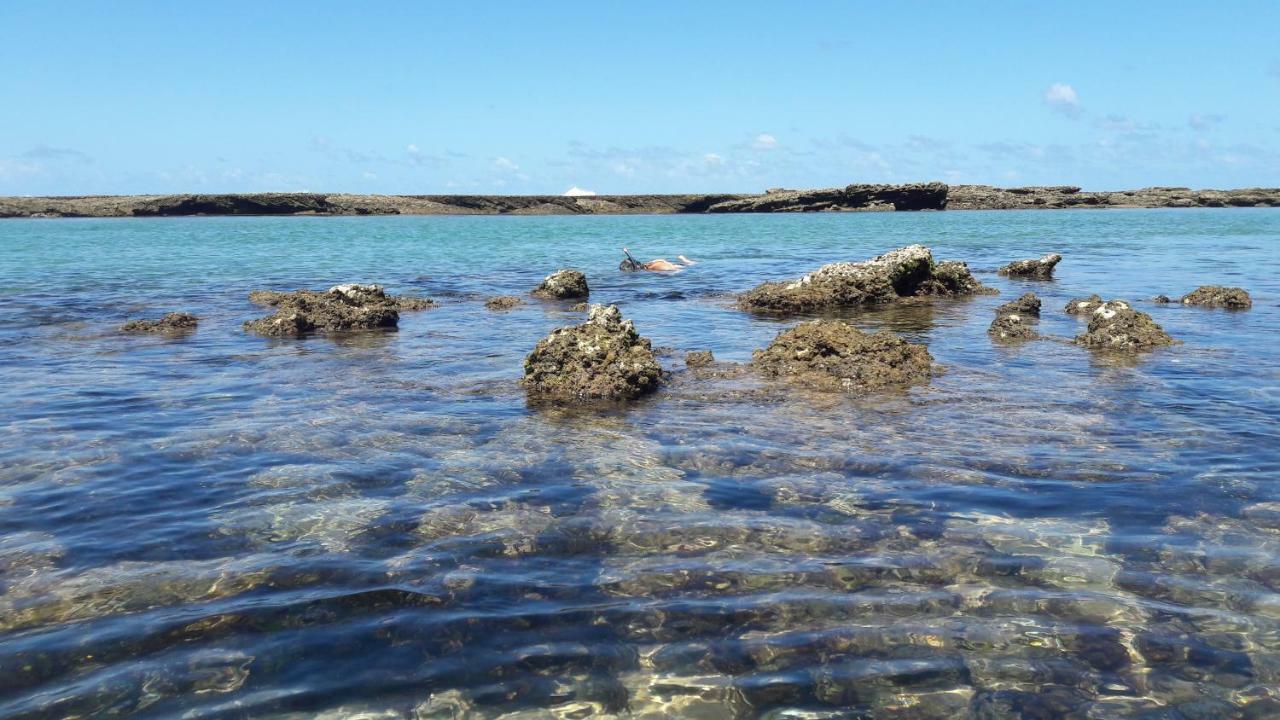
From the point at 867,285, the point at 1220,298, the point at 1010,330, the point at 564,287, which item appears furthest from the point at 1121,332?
the point at 564,287

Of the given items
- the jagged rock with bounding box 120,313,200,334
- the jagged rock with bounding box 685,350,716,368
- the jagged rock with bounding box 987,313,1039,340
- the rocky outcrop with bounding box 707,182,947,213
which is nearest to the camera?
the jagged rock with bounding box 685,350,716,368

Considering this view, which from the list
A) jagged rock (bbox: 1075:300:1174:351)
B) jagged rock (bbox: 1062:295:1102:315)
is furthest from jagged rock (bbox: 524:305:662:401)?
jagged rock (bbox: 1062:295:1102:315)

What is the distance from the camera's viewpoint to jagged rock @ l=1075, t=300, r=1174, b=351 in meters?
13.6

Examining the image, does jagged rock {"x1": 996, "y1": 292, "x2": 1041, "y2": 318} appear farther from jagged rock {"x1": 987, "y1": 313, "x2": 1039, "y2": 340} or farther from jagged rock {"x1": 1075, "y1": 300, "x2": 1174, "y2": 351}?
jagged rock {"x1": 1075, "y1": 300, "x2": 1174, "y2": 351}

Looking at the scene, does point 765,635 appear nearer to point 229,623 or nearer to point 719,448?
point 229,623

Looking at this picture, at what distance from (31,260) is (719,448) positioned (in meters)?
41.1

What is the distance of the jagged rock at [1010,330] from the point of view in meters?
15.0

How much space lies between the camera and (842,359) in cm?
1179

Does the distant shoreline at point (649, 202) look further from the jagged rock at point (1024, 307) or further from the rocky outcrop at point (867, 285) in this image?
the jagged rock at point (1024, 307)

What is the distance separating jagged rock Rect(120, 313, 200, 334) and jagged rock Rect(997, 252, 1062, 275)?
2376 cm

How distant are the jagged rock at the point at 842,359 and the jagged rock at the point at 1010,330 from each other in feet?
11.8

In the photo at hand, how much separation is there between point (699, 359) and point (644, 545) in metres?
7.25

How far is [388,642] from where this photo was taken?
183 inches

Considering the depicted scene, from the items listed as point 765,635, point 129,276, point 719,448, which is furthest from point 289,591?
point 129,276
